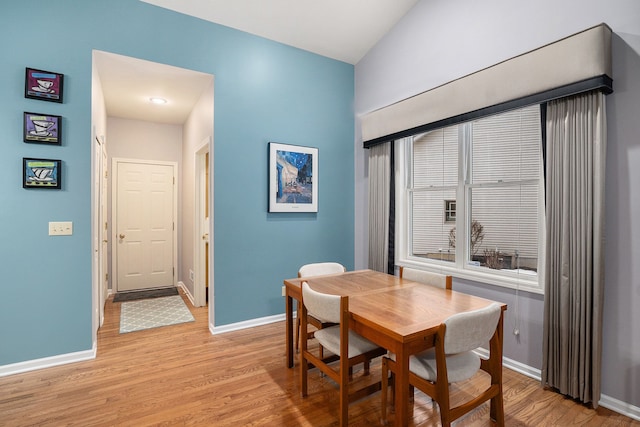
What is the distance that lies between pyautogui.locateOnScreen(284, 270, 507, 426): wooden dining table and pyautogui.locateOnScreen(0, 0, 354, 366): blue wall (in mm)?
1151

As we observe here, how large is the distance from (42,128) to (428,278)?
3.35 meters

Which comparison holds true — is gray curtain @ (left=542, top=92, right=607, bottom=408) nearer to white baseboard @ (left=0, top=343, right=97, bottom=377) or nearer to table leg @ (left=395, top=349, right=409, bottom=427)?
table leg @ (left=395, top=349, right=409, bottom=427)

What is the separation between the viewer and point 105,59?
117 inches

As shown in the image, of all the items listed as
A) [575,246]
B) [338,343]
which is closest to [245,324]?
[338,343]

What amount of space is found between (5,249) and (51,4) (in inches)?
79.9

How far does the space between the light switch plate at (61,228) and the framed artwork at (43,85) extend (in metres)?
1.02

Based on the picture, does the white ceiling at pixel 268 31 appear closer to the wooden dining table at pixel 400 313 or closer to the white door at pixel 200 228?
the white door at pixel 200 228

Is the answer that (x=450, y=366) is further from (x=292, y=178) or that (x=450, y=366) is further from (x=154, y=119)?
(x=154, y=119)

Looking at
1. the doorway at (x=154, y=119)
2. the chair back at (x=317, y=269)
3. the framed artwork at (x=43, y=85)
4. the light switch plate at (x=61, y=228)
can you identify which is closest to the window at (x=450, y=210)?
the chair back at (x=317, y=269)

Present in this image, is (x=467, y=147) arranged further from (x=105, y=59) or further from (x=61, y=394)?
(x=61, y=394)

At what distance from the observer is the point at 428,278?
2.55 meters

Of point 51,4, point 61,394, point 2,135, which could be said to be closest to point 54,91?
point 2,135

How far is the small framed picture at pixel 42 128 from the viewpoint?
98.9 inches

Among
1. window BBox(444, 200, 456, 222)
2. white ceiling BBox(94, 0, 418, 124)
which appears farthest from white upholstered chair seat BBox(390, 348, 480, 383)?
white ceiling BBox(94, 0, 418, 124)
